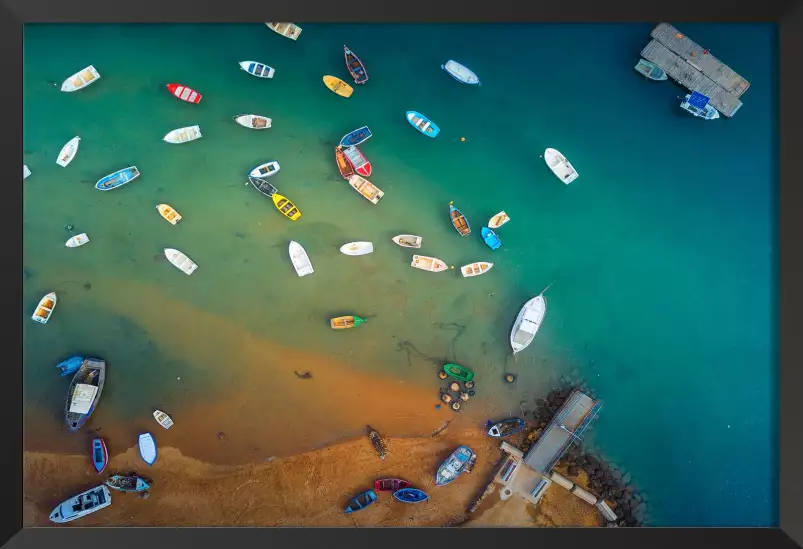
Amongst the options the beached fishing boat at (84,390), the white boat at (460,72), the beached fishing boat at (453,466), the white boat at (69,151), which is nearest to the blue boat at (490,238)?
the white boat at (460,72)

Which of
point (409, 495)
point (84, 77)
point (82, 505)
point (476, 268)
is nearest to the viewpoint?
point (84, 77)

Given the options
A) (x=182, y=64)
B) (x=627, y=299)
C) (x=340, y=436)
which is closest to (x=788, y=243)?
(x=627, y=299)

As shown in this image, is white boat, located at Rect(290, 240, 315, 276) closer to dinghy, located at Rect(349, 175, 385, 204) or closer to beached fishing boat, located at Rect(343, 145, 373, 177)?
dinghy, located at Rect(349, 175, 385, 204)

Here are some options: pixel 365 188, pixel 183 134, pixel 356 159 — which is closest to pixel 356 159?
pixel 356 159

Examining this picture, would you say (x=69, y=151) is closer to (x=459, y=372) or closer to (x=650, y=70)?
(x=459, y=372)

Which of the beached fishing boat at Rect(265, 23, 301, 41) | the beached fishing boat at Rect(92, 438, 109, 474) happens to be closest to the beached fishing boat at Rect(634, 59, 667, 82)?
the beached fishing boat at Rect(265, 23, 301, 41)

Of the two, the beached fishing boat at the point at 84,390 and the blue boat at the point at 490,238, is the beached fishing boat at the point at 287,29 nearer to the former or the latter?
the blue boat at the point at 490,238
